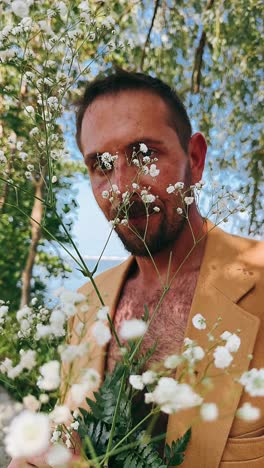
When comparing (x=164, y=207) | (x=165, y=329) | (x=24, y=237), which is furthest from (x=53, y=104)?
(x=24, y=237)

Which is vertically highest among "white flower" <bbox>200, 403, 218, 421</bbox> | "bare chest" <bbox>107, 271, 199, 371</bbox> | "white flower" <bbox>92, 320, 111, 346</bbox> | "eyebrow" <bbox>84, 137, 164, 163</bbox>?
"eyebrow" <bbox>84, 137, 164, 163</bbox>

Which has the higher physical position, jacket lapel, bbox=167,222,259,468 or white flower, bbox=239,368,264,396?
white flower, bbox=239,368,264,396

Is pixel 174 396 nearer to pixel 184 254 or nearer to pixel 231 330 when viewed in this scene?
pixel 231 330

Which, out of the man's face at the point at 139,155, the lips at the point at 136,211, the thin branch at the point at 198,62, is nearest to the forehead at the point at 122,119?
the man's face at the point at 139,155

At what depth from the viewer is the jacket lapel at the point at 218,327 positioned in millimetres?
1274

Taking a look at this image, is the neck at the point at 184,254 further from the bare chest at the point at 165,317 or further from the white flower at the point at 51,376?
the white flower at the point at 51,376

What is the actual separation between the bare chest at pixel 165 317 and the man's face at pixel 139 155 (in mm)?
132

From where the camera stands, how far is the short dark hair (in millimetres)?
1670

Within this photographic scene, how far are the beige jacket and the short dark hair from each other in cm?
30

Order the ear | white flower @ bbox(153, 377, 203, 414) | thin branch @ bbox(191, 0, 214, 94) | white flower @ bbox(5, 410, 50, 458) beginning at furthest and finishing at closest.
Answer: thin branch @ bbox(191, 0, 214, 94) → the ear → white flower @ bbox(153, 377, 203, 414) → white flower @ bbox(5, 410, 50, 458)

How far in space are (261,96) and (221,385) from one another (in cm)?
359

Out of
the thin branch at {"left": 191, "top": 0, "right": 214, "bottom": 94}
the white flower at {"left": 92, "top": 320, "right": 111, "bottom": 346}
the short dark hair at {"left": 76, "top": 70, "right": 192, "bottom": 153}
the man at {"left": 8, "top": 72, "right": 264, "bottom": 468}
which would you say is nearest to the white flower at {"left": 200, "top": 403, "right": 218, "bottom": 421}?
the white flower at {"left": 92, "top": 320, "right": 111, "bottom": 346}

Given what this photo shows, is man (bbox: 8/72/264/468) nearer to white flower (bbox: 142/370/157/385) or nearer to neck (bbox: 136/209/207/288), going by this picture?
neck (bbox: 136/209/207/288)

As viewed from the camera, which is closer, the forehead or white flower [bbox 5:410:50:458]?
white flower [bbox 5:410:50:458]
